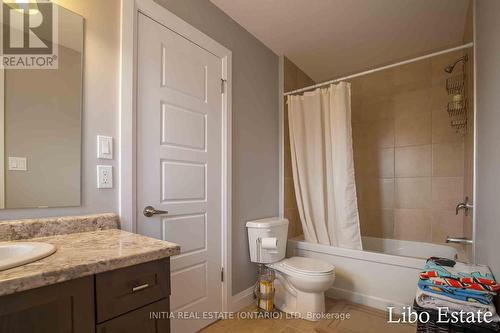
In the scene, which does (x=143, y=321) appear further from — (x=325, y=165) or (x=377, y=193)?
(x=377, y=193)

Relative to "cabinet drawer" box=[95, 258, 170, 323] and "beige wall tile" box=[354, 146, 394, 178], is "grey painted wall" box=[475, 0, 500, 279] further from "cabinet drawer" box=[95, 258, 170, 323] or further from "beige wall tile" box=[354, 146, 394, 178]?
"cabinet drawer" box=[95, 258, 170, 323]

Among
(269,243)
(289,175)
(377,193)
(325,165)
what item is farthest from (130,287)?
(377,193)

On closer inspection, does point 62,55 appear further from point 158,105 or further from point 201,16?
point 201,16

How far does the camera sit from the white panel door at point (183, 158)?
154 centimetres

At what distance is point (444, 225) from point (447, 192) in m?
0.34

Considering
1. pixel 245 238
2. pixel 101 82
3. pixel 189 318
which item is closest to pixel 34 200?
pixel 101 82

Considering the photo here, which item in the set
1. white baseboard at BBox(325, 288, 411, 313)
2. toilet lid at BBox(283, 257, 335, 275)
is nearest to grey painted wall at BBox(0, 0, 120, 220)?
toilet lid at BBox(283, 257, 335, 275)

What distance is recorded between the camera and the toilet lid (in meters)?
1.96

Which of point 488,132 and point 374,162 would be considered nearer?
point 488,132

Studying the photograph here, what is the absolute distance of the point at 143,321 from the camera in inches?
34.0

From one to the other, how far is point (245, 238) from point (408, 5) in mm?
2260

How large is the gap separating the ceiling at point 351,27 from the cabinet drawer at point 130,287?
1.92 meters

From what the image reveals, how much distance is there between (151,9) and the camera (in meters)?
1.55

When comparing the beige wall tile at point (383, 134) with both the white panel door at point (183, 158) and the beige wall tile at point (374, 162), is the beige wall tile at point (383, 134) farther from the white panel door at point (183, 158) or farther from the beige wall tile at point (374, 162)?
the white panel door at point (183, 158)
